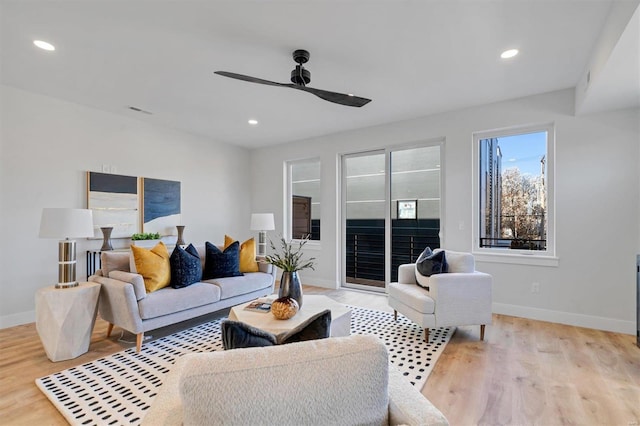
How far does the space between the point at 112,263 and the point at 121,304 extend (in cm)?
56

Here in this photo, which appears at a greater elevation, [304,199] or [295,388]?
[304,199]

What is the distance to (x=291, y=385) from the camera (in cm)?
79

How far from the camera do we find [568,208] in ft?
11.5

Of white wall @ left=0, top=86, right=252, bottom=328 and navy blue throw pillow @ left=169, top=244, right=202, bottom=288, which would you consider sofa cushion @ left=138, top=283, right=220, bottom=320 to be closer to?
navy blue throw pillow @ left=169, top=244, right=202, bottom=288

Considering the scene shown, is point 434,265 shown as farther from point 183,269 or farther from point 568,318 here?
point 183,269

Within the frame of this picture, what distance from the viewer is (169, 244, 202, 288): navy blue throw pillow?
3242 millimetres

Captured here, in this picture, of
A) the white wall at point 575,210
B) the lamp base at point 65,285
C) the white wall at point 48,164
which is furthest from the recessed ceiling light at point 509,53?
the white wall at point 48,164

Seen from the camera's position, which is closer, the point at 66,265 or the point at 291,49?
the point at 291,49

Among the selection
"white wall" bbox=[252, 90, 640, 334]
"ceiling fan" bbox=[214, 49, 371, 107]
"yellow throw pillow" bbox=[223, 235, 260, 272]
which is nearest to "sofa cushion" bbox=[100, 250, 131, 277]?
"yellow throw pillow" bbox=[223, 235, 260, 272]

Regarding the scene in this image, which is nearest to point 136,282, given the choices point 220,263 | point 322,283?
point 220,263

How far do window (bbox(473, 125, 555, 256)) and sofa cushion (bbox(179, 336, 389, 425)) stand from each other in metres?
3.74

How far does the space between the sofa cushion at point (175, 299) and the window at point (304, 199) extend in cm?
254

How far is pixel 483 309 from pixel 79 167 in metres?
4.94

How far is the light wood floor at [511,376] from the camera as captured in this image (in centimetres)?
191
